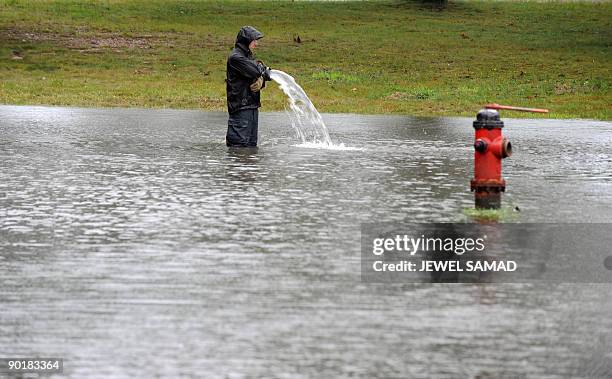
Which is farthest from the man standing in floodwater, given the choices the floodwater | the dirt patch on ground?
the dirt patch on ground

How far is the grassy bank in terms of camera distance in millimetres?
34656

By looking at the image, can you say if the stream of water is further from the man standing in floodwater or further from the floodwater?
the floodwater

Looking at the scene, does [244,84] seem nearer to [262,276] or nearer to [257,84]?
[257,84]

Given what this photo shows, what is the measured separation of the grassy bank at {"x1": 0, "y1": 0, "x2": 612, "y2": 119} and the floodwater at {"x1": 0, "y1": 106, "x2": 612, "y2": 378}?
16.7 meters

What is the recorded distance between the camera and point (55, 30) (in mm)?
48625

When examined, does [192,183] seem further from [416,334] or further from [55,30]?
[55,30]

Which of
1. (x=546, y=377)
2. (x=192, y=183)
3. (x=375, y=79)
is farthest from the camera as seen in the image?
(x=375, y=79)

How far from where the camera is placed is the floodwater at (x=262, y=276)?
6.14 m

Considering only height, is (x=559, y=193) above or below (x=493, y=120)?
below

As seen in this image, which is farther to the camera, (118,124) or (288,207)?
(118,124)

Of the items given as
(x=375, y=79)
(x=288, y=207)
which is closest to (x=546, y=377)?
(x=288, y=207)

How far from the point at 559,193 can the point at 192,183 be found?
3856 mm

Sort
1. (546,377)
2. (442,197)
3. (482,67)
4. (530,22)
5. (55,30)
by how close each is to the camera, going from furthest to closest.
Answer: (530,22) → (55,30) → (482,67) → (442,197) → (546,377)

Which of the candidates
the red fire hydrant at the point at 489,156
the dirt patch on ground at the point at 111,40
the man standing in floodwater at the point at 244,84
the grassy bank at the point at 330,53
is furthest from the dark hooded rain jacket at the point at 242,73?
the dirt patch on ground at the point at 111,40
